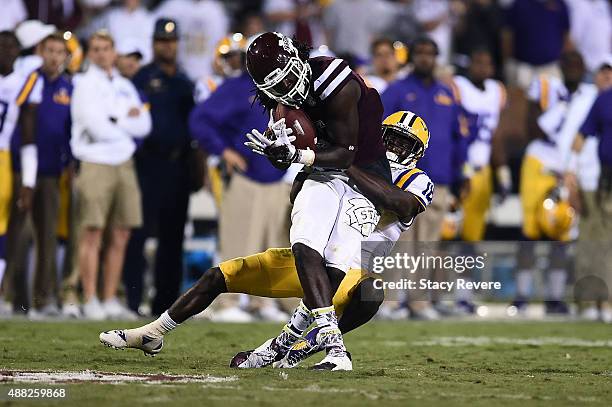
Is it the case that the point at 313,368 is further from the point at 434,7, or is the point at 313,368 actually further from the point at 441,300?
the point at 434,7

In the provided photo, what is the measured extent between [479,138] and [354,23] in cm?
217

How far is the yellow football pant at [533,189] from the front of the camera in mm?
12336

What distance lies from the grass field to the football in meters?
1.05

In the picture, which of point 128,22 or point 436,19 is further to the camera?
point 436,19

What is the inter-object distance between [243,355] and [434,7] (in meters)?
8.49

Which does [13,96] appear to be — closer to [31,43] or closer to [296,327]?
[31,43]

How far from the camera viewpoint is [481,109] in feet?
40.6

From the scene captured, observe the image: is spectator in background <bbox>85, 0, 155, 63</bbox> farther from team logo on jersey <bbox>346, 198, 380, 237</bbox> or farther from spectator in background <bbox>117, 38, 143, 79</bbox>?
team logo on jersey <bbox>346, 198, 380, 237</bbox>

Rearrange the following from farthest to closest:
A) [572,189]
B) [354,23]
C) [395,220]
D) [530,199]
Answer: [354,23] → [530,199] → [572,189] → [395,220]

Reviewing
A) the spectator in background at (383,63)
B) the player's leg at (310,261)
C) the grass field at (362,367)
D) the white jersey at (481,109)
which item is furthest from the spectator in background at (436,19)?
the player's leg at (310,261)

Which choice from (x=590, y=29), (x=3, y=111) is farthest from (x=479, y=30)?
(x=3, y=111)

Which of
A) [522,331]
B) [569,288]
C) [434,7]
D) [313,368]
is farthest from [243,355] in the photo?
[434,7]

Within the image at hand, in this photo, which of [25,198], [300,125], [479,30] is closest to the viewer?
[300,125]

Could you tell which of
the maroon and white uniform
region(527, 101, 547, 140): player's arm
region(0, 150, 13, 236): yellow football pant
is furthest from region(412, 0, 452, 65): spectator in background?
the maroon and white uniform
